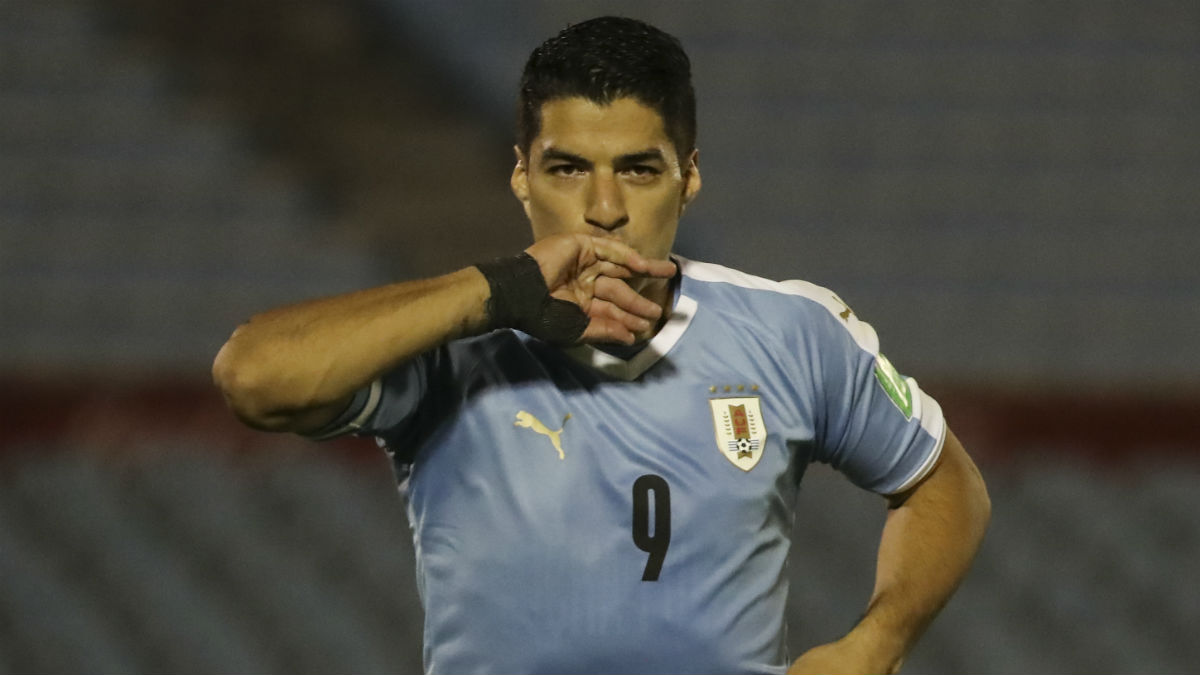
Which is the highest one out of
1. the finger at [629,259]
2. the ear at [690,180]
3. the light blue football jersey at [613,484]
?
the ear at [690,180]

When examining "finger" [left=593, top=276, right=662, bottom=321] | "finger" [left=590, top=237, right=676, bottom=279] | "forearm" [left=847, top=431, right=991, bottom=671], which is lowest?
"forearm" [left=847, top=431, right=991, bottom=671]

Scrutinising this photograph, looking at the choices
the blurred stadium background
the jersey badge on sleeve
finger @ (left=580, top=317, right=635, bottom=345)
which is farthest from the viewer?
the blurred stadium background

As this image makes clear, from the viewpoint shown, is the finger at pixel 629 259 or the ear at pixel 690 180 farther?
the ear at pixel 690 180

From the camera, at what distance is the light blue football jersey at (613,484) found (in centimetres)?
158

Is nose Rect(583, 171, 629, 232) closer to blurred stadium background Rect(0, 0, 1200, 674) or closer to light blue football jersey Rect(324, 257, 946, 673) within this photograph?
light blue football jersey Rect(324, 257, 946, 673)

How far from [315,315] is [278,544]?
107 inches

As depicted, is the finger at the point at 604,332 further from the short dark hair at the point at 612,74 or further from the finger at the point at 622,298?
the short dark hair at the point at 612,74

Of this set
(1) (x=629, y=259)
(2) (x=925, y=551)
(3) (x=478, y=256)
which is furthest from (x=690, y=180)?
(3) (x=478, y=256)

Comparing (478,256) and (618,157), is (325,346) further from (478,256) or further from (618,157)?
(478,256)

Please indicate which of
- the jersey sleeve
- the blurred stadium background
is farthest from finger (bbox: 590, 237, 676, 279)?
the blurred stadium background

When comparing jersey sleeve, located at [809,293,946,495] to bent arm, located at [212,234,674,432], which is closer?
bent arm, located at [212,234,674,432]

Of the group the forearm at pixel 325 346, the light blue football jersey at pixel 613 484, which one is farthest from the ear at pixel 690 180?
the forearm at pixel 325 346

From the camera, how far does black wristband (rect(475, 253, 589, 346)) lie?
151cm

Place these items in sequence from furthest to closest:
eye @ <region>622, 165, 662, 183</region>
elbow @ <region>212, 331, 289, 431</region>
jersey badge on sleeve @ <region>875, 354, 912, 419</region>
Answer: jersey badge on sleeve @ <region>875, 354, 912, 419</region> < eye @ <region>622, 165, 662, 183</region> < elbow @ <region>212, 331, 289, 431</region>
